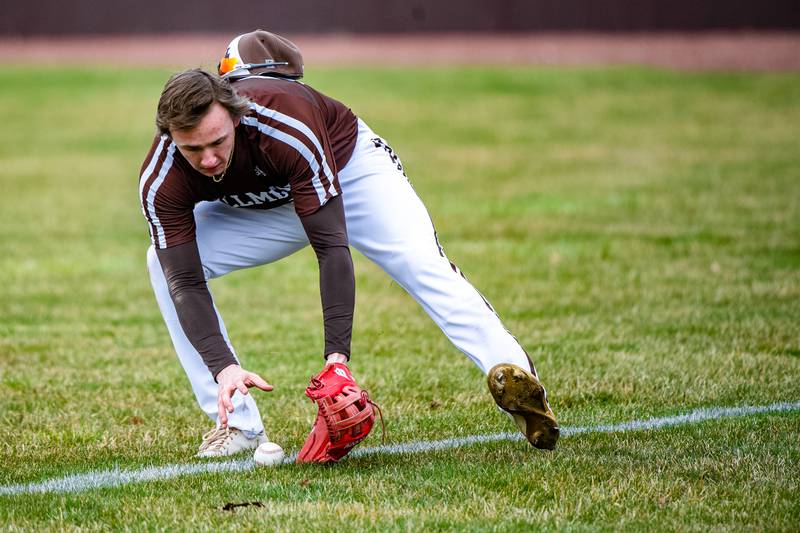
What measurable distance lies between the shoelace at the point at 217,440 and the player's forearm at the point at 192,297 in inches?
25.5

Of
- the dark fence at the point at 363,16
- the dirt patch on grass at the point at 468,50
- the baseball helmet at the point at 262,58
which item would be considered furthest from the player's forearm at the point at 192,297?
the dark fence at the point at 363,16

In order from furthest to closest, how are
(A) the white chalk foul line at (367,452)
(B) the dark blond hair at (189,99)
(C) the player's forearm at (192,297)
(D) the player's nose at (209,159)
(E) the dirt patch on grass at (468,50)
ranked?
(E) the dirt patch on grass at (468,50) < (A) the white chalk foul line at (367,452) < (C) the player's forearm at (192,297) < (D) the player's nose at (209,159) < (B) the dark blond hair at (189,99)

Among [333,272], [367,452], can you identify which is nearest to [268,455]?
[367,452]

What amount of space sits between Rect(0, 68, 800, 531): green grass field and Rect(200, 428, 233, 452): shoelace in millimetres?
101

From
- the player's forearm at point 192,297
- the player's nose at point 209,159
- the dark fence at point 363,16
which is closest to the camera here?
the player's nose at point 209,159

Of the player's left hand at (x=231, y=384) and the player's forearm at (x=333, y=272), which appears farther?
the player's forearm at (x=333, y=272)

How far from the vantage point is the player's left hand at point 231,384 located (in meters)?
4.43

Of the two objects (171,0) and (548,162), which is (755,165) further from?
(171,0)

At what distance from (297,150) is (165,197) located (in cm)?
61

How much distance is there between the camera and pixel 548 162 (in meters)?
17.8

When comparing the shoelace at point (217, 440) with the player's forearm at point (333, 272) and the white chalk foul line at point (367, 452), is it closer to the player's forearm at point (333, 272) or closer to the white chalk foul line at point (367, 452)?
the white chalk foul line at point (367, 452)

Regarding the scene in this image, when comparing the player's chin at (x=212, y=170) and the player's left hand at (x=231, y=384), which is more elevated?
the player's chin at (x=212, y=170)

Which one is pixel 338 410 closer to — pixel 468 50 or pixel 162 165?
pixel 162 165

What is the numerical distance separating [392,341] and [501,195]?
24.0ft
